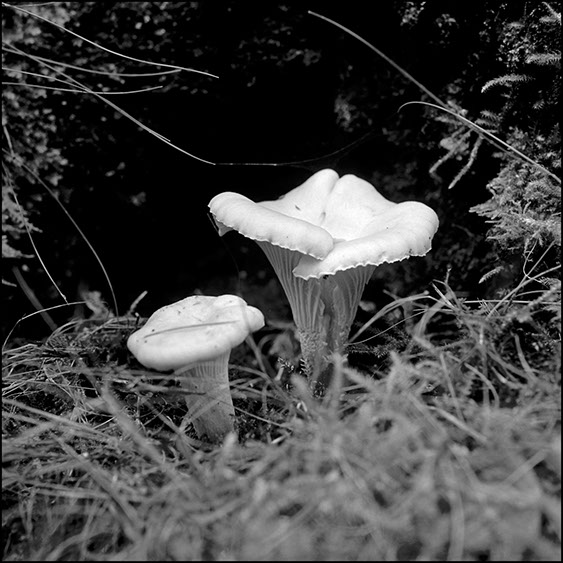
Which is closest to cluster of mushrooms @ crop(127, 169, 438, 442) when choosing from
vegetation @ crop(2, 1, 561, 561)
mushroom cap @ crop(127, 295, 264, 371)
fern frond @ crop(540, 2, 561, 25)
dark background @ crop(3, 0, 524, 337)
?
mushroom cap @ crop(127, 295, 264, 371)

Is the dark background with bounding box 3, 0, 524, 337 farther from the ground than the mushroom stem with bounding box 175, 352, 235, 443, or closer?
farther from the ground

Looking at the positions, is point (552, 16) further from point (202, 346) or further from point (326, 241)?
point (202, 346)

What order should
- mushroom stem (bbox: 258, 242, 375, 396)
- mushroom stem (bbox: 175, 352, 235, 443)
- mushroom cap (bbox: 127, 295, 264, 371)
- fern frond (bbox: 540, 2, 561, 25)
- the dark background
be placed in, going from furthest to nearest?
the dark background, mushroom stem (bbox: 258, 242, 375, 396), fern frond (bbox: 540, 2, 561, 25), mushroom stem (bbox: 175, 352, 235, 443), mushroom cap (bbox: 127, 295, 264, 371)

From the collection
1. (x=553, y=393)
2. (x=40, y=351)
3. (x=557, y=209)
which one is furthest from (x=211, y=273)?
(x=553, y=393)

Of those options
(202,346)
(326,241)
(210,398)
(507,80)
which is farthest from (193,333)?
(507,80)

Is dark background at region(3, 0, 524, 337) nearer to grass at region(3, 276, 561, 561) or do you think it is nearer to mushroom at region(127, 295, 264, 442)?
mushroom at region(127, 295, 264, 442)

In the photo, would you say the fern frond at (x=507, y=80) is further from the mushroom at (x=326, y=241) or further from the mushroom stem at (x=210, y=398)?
the mushroom stem at (x=210, y=398)

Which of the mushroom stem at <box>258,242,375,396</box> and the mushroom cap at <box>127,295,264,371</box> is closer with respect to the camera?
the mushroom cap at <box>127,295,264,371</box>
